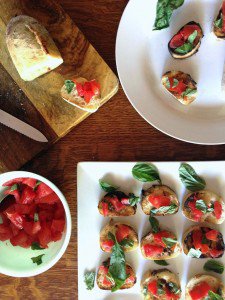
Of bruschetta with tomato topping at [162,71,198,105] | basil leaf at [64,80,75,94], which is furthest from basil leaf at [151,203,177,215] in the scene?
basil leaf at [64,80,75,94]

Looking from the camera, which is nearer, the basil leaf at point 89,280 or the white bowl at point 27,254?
the white bowl at point 27,254

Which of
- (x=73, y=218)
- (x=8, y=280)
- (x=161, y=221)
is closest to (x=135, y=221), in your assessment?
(x=161, y=221)

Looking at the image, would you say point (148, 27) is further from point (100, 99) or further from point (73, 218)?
point (73, 218)

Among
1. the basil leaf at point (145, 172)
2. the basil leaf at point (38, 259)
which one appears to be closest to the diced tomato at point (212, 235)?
the basil leaf at point (145, 172)

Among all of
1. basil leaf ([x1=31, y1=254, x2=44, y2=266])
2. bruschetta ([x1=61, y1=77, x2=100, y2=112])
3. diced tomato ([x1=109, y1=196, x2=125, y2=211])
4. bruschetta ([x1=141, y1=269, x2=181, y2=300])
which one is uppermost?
bruschetta ([x1=61, y1=77, x2=100, y2=112])

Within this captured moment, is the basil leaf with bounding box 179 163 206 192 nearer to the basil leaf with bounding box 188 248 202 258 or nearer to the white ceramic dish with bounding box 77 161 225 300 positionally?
the white ceramic dish with bounding box 77 161 225 300

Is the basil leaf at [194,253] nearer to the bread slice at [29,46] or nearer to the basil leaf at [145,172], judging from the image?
the basil leaf at [145,172]
